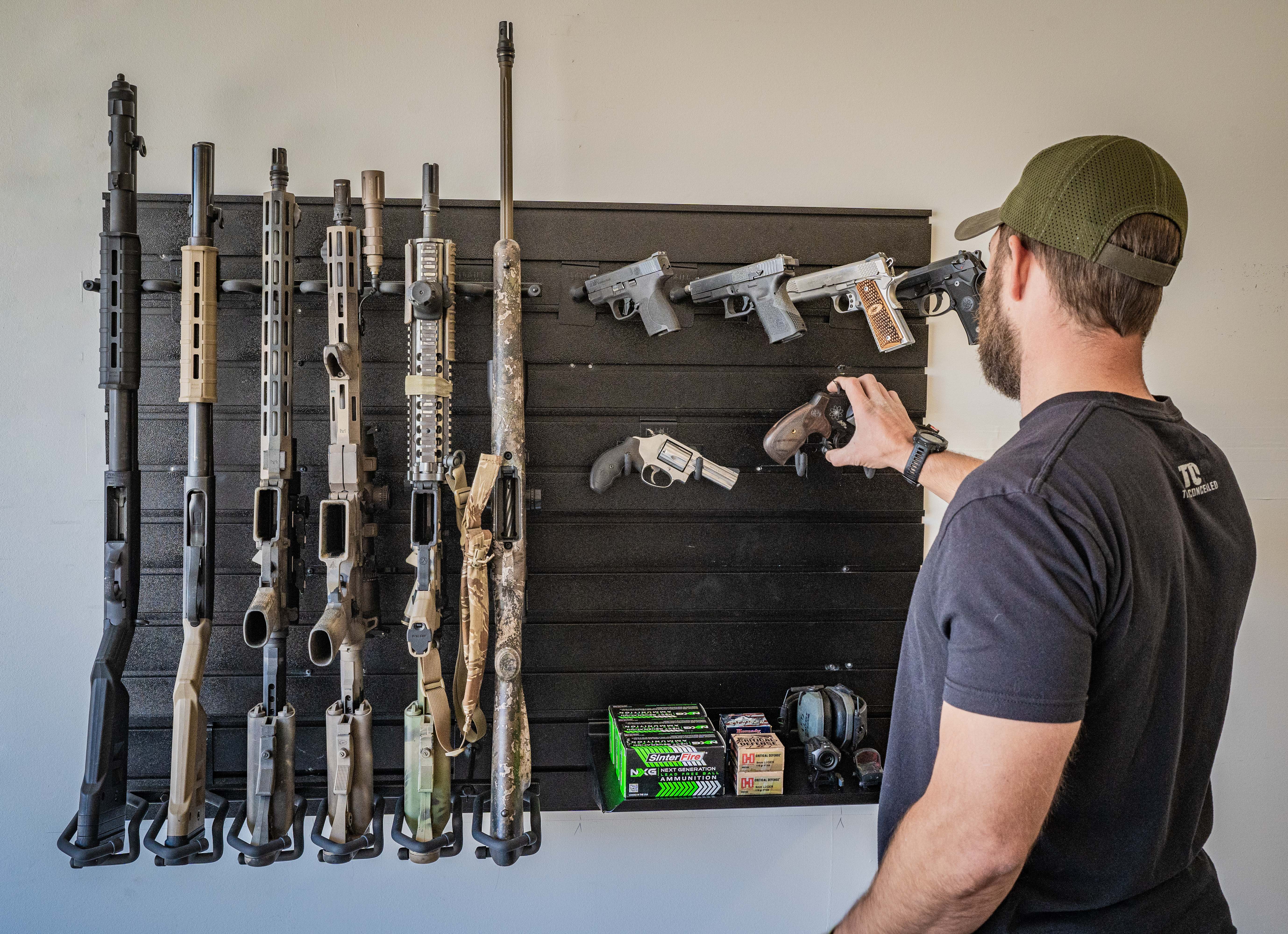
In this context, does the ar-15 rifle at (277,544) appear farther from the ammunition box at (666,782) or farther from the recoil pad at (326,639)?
the ammunition box at (666,782)

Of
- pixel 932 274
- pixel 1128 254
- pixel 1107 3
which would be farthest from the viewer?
pixel 1107 3

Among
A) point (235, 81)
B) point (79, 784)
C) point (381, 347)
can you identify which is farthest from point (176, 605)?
point (235, 81)

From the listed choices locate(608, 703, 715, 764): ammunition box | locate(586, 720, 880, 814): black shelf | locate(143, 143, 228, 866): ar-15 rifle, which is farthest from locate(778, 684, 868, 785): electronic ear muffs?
locate(143, 143, 228, 866): ar-15 rifle

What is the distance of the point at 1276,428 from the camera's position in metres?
2.29

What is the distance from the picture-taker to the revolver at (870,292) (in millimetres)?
1952

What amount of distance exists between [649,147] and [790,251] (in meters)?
0.48

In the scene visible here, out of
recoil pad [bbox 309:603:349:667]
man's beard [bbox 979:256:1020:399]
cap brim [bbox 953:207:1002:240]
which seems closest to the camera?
man's beard [bbox 979:256:1020:399]

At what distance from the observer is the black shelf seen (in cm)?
181

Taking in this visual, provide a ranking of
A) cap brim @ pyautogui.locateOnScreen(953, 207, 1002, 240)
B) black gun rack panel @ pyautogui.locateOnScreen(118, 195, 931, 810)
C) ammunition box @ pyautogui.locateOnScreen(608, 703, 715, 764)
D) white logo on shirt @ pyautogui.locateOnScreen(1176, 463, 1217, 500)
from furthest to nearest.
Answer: black gun rack panel @ pyautogui.locateOnScreen(118, 195, 931, 810) < ammunition box @ pyautogui.locateOnScreen(608, 703, 715, 764) < cap brim @ pyautogui.locateOnScreen(953, 207, 1002, 240) < white logo on shirt @ pyautogui.locateOnScreen(1176, 463, 1217, 500)

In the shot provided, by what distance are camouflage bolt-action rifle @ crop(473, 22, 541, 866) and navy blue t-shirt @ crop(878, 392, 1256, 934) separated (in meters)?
1.02

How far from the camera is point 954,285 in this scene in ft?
6.15

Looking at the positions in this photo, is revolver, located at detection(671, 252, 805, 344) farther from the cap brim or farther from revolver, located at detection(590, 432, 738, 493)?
the cap brim

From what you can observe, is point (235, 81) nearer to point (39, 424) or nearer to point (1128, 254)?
point (39, 424)

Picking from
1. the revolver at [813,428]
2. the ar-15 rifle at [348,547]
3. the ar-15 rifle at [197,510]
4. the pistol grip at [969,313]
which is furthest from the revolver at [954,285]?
the ar-15 rifle at [197,510]
